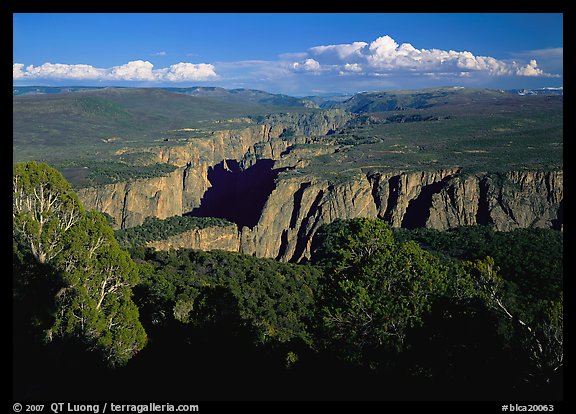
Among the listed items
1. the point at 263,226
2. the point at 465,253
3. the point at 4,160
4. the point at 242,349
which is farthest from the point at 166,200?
the point at 4,160

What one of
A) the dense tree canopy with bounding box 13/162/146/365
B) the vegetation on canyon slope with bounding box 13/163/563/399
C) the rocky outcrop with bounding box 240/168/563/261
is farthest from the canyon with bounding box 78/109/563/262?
the vegetation on canyon slope with bounding box 13/163/563/399

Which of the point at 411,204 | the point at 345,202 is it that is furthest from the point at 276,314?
the point at 411,204

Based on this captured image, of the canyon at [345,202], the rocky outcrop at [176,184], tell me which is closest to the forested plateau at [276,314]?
the canyon at [345,202]

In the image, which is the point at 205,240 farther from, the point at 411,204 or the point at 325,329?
the point at 325,329

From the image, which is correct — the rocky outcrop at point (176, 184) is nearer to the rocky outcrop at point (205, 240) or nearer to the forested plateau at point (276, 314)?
the rocky outcrop at point (205, 240)

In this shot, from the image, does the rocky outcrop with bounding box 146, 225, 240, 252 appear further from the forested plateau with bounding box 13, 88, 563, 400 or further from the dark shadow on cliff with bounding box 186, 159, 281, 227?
the dark shadow on cliff with bounding box 186, 159, 281, 227
